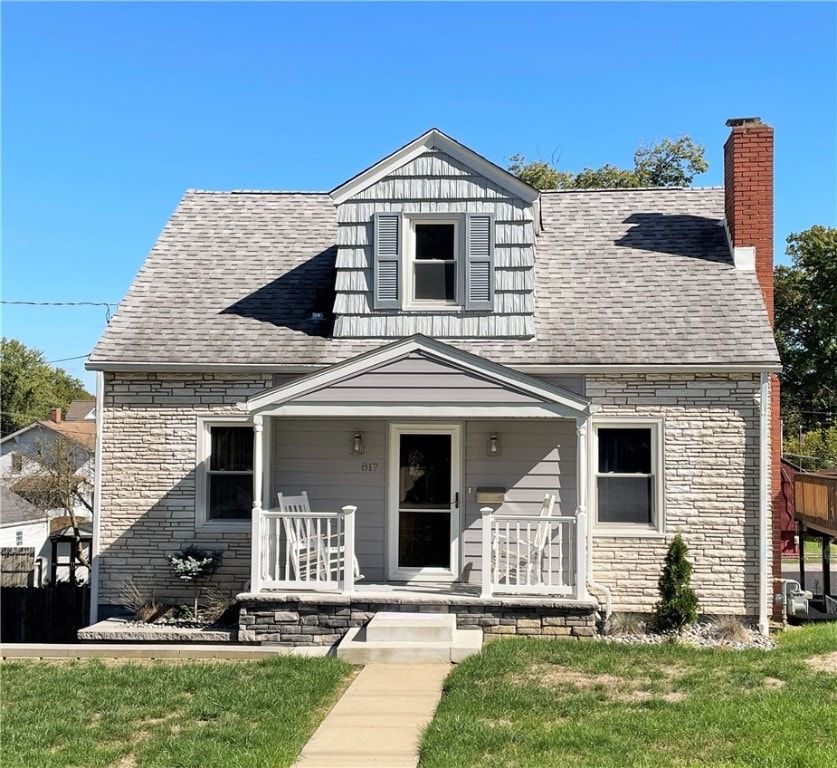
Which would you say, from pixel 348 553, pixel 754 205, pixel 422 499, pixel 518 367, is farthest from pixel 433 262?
pixel 754 205

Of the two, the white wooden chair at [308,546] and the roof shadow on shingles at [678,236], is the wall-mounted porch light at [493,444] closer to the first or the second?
the white wooden chair at [308,546]

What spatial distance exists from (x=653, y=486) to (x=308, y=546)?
443cm

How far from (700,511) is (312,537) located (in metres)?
4.85

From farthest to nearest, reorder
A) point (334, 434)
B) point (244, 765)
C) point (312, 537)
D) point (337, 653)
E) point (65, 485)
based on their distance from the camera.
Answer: point (65, 485)
point (334, 434)
point (312, 537)
point (337, 653)
point (244, 765)

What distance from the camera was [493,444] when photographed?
11102 millimetres

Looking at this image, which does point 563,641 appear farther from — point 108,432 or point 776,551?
point 108,432

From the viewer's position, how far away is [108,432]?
37.9 ft

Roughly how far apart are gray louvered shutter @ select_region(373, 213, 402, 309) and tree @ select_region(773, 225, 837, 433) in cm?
2814

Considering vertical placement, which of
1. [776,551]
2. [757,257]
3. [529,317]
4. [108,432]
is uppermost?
[757,257]

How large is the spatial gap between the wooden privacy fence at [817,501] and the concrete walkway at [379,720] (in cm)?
776

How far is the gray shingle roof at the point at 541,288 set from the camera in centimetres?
1141

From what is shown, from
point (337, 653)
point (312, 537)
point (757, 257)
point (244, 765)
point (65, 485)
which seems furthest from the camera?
point (65, 485)

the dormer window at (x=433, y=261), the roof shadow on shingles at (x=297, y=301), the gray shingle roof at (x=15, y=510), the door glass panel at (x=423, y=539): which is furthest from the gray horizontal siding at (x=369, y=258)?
the gray shingle roof at (x=15, y=510)

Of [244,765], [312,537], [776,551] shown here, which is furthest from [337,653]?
[776,551]
